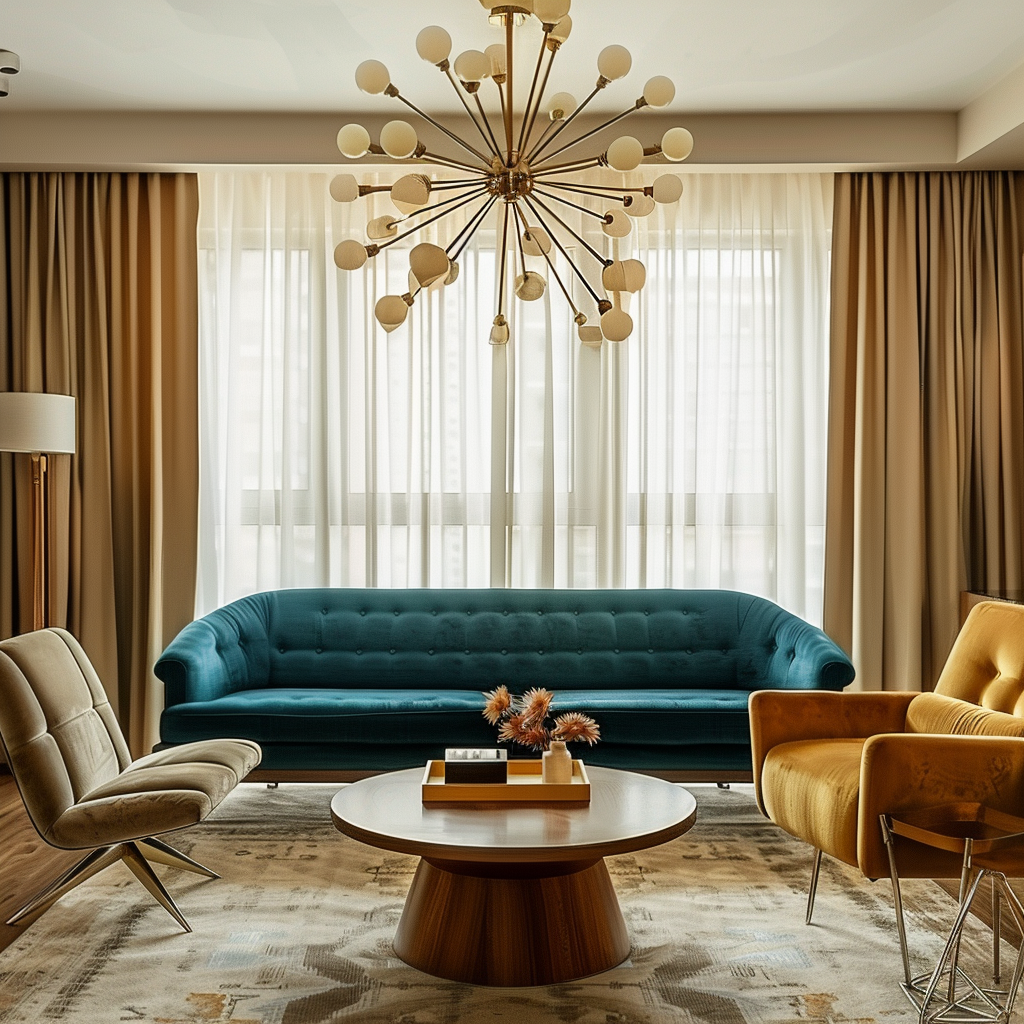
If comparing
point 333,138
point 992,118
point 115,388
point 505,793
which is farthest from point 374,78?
point 992,118

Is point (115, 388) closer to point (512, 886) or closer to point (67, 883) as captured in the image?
point (67, 883)

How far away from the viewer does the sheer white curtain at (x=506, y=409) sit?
4730 mm

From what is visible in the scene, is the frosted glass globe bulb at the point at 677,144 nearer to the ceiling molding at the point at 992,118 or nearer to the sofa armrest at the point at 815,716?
the sofa armrest at the point at 815,716

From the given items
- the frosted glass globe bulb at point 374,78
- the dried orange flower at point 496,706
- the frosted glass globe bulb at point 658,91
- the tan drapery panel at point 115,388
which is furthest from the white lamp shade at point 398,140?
the tan drapery panel at point 115,388

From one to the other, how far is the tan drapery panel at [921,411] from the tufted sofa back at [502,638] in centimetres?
66

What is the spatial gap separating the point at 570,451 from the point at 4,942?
2.99m

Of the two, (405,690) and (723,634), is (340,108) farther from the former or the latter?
(723,634)

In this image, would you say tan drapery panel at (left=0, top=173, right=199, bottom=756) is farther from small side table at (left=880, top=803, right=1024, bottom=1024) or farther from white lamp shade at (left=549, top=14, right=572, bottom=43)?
small side table at (left=880, top=803, right=1024, bottom=1024)

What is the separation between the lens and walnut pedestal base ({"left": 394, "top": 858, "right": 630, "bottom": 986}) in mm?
2404

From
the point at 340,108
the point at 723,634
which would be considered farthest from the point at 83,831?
the point at 340,108

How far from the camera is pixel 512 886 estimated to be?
2420 millimetres

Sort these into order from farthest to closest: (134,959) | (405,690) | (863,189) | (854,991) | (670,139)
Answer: (863,189)
(405,690)
(670,139)
(134,959)
(854,991)

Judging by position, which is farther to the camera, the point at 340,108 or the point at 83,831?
the point at 340,108

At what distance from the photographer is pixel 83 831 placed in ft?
8.50
